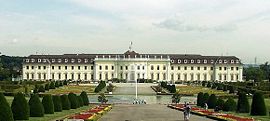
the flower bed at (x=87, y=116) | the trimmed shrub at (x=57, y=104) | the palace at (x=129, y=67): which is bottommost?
the flower bed at (x=87, y=116)

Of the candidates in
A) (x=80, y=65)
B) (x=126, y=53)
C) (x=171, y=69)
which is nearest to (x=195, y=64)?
(x=171, y=69)

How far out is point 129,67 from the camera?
10950cm

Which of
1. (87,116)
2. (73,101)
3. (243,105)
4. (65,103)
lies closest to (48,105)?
(87,116)

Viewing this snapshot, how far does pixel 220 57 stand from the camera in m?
114

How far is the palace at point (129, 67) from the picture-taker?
364 feet

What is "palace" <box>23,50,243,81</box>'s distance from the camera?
110875 millimetres

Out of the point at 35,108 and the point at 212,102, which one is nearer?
the point at 35,108

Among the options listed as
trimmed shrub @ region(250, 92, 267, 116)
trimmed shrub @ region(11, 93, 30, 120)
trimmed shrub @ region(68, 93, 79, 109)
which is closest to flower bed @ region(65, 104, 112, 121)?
trimmed shrub @ region(11, 93, 30, 120)

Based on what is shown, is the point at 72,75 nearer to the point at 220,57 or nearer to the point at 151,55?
the point at 151,55

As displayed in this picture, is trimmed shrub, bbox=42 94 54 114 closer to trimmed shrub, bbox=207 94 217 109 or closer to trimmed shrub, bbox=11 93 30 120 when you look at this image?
trimmed shrub, bbox=11 93 30 120

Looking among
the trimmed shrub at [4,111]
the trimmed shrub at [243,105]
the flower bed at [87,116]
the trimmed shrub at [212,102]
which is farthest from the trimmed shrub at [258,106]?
the trimmed shrub at [4,111]

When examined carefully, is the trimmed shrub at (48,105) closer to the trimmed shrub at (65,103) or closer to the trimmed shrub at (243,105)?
the trimmed shrub at (65,103)

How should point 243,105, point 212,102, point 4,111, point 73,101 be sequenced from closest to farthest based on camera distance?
point 4,111 → point 243,105 → point 73,101 → point 212,102

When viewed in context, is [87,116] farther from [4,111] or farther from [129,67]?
[129,67]
